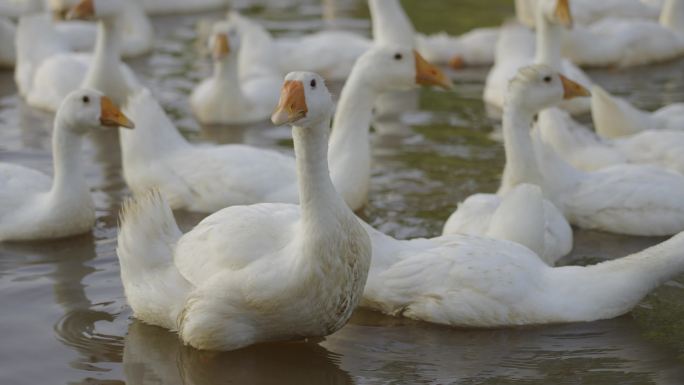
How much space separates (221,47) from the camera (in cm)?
1088

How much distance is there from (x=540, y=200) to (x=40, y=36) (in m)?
6.63

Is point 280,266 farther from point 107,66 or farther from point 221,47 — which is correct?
point 107,66

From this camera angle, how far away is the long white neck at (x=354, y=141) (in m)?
8.59

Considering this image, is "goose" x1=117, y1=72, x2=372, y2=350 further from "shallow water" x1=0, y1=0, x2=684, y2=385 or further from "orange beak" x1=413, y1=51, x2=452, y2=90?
"orange beak" x1=413, y1=51, x2=452, y2=90

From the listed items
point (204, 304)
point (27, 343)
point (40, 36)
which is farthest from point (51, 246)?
point (40, 36)

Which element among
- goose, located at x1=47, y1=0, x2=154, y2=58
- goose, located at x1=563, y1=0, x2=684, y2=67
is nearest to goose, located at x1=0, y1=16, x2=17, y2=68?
goose, located at x1=47, y1=0, x2=154, y2=58

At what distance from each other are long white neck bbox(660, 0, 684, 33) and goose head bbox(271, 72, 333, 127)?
892 centimetres

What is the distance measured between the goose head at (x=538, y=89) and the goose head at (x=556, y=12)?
2.41 m

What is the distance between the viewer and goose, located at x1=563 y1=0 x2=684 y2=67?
13.4 meters

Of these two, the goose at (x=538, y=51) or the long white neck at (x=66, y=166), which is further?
the goose at (x=538, y=51)

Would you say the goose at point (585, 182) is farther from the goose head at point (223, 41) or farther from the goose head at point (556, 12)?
the goose head at point (223, 41)

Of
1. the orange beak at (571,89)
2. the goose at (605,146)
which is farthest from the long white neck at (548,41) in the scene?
the orange beak at (571,89)

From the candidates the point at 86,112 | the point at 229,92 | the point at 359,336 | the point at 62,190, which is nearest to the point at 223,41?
the point at 229,92

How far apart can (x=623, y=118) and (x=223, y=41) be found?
11.5 feet
